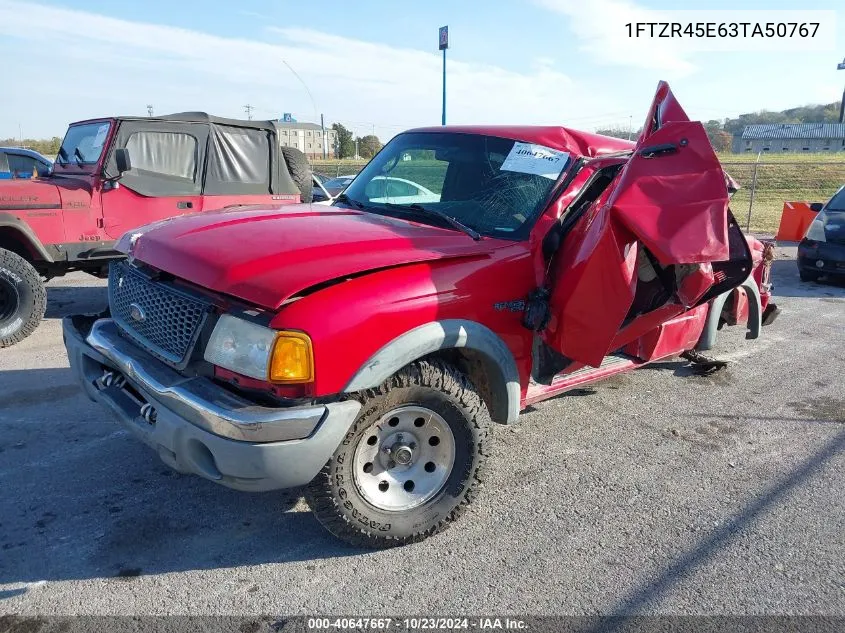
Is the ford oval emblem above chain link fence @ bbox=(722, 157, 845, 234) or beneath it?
above

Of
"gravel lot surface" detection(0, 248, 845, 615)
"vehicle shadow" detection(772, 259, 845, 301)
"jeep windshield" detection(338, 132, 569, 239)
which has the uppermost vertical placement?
"jeep windshield" detection(338, 132, 569, 239)

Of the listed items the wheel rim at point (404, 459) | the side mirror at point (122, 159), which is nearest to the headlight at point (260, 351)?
the wheel rim at point (404, 459)

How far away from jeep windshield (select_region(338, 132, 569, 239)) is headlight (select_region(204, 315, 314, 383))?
123 centimetres

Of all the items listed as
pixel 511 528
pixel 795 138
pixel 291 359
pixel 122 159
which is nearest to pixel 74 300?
pixel 122 159

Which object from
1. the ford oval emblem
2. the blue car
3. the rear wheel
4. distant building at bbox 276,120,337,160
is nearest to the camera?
the ford oval emblem

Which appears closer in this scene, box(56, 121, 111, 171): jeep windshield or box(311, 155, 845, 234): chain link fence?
box(56, 121, 111, 171): jeep windshield

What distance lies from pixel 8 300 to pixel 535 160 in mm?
5156

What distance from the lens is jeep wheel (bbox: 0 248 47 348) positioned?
604 centimetres

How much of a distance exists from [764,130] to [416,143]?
5733cm

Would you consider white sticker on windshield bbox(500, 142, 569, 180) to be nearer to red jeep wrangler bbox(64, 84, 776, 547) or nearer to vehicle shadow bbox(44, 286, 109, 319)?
red jeep wrangler bbox(64, 84, 776, 547)

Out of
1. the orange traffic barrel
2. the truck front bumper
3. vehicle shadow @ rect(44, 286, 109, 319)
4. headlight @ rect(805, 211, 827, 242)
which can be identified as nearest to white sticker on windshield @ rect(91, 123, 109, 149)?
vehicle shadow @ rect(44, 286, 109, 319)

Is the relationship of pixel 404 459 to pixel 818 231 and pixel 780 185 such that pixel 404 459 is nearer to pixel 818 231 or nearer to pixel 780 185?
pixel 818 231

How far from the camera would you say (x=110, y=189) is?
264 inches

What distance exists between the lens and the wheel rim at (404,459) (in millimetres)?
2893
